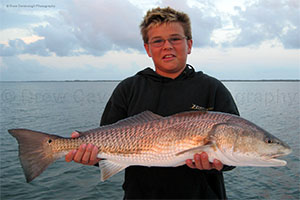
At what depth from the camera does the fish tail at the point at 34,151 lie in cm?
321

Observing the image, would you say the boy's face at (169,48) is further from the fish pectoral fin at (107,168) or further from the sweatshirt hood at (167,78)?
the fish pectoral fin at (107,168)

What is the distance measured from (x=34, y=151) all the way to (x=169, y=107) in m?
1.91

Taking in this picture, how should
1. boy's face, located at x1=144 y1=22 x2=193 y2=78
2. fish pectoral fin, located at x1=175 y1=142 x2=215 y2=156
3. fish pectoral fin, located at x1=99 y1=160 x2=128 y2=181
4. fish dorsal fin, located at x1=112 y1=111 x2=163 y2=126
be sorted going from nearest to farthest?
1. fish pectoral fin, located at x1=175 y1=142 x2=215 y2=156
2. fish dorsal fin, located at x1=112 y1=111 x2=163 y2=126
3. fish pectoral fin, located at x1=99 y1=160 x2=128 y2=181
4. boy's face, located at x1=144 y1=22 x2=193 y2=78

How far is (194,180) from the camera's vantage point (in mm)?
3207

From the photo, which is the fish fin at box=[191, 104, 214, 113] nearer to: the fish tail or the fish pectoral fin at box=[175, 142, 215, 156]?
the fish pectoral fin at box=[175, 142, 215, 156]

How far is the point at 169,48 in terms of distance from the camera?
3.46 m

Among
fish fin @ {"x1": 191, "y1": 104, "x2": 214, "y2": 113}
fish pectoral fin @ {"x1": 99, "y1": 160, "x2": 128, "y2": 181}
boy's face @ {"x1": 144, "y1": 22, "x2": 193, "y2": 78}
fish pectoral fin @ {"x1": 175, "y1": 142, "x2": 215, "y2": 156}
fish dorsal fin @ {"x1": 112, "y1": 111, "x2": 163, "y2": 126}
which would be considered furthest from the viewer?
boy's face @ {"x1": 144, "y1": 22, "x2": 193, "y2": 78}

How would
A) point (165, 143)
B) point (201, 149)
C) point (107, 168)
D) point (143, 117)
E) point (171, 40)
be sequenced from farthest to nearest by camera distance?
point (171, 40)
point (107, 168)
point (143, 117)
point (165, 143)
point (201, 149)

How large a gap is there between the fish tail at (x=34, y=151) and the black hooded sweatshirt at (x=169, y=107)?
83 cm

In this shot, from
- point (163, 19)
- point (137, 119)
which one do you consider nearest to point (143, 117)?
point (137, 119)

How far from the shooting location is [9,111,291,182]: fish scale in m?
3.01

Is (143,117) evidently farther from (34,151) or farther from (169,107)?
(34,151)

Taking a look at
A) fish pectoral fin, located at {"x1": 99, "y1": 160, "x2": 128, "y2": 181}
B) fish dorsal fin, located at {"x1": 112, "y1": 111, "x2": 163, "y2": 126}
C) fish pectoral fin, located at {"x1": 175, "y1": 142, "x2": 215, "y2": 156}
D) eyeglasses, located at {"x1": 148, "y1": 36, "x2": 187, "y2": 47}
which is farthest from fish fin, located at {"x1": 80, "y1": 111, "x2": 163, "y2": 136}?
eyeglasses, located at {"x1": 148, "y1": 36, "x2": 187, "y2": 47}

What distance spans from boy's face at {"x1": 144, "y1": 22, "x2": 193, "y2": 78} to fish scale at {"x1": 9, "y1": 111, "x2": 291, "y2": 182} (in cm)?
79
